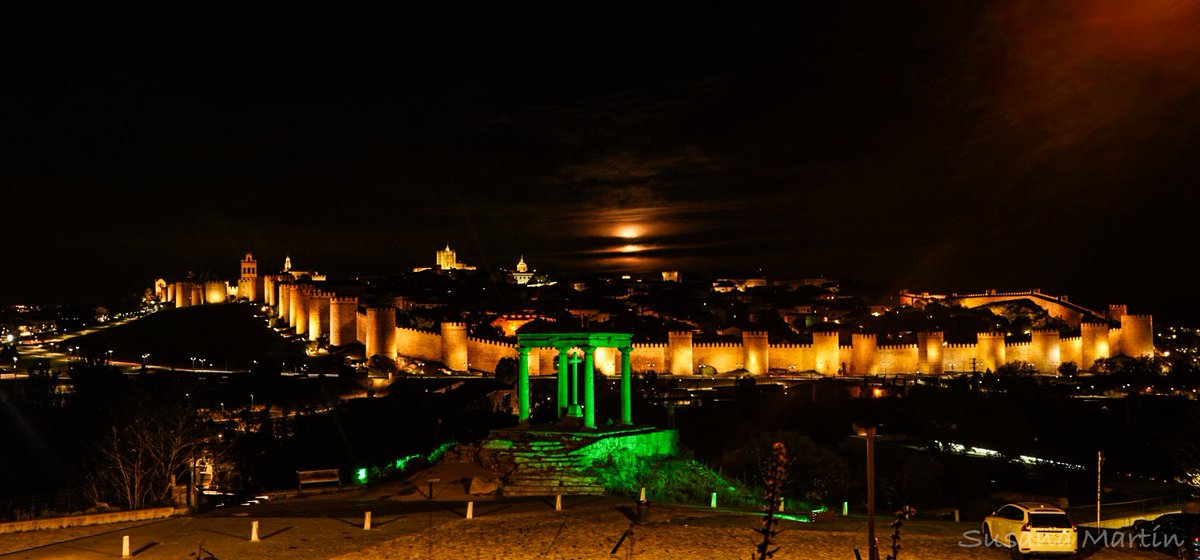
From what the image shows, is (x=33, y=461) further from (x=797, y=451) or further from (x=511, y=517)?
(x=797, y=451)

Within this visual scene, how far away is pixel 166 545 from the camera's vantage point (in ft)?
34.9

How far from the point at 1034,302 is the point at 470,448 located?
3229 inches

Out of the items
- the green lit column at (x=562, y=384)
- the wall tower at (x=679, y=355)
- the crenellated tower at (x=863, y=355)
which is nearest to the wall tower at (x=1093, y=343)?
the crenellated tower at (x=863, y=355)

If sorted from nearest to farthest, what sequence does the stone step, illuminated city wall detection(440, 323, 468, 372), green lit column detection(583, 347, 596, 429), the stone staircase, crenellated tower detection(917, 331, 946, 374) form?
the stone step, the stone staircase, green lit column detection(583, 347, 596, 429), illuminated city wall detection(440, 323, 468, 372), crenellated tower detection(917, 331, 946, 374)

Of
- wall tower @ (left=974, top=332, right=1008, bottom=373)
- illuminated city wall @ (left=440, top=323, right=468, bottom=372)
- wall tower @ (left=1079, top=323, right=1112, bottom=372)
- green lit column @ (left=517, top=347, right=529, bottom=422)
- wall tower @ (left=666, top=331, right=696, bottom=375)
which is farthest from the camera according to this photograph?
wall tower @ (left=1079, top=323, right=1112, bottom=372)

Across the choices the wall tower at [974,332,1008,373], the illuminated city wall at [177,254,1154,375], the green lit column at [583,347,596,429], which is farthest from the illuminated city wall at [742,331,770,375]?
the green lit column at [583,347,596,429]

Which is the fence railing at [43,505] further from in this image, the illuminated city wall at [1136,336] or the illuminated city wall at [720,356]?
the illuminated city wall at [1136,336]

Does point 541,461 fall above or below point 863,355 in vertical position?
above

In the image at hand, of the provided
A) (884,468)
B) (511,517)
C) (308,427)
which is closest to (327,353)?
(308,427)

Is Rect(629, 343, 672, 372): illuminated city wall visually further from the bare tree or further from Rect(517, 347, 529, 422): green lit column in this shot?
the bare tree

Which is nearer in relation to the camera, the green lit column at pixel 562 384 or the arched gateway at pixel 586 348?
the arched gateway at pixel 586 348

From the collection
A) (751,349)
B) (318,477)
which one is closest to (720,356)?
(751,349)

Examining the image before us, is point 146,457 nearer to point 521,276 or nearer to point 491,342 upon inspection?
point 491,342

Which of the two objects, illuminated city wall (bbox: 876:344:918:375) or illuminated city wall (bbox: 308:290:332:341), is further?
illuminated city wall (bbox: 876:344:918:375)
